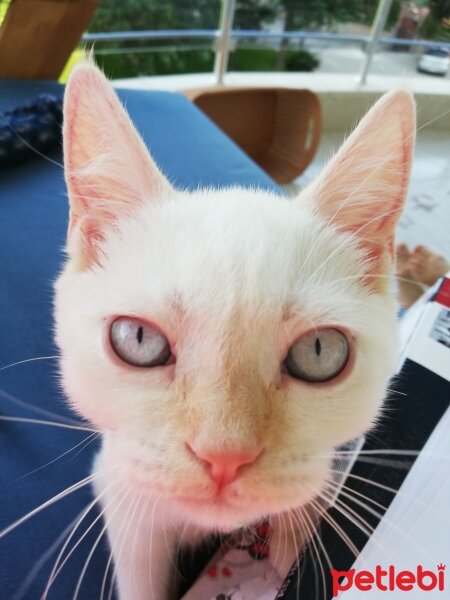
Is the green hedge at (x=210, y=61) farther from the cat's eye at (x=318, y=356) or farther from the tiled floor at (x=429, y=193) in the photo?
the cat's eye at (x=318, y=356)

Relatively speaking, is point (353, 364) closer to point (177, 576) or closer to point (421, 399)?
point (421, 399)

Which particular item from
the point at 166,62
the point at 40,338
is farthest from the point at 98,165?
the point at 166,62

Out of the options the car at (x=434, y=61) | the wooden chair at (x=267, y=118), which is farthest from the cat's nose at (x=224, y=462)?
the wooden chair at (x=267, y=118)

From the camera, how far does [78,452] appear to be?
0.72 metres

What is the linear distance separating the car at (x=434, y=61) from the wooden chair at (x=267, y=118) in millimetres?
609

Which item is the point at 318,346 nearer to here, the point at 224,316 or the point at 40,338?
the point at 224,316

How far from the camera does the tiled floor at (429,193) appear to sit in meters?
0.64

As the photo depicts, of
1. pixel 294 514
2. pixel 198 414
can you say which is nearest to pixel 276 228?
pixel 198 414

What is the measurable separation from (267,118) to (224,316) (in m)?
1.99

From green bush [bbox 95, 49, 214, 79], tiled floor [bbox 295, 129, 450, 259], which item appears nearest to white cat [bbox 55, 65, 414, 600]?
tiled floor [bbox 295, 129, 450, 259]

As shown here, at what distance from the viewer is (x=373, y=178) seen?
49cm

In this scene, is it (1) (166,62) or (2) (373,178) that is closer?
(2) (373,178)

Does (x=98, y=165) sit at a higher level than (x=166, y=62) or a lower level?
lower

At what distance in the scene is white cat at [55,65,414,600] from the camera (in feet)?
1.36
